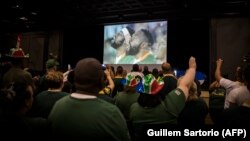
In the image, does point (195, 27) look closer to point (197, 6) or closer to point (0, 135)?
point (197, 6)

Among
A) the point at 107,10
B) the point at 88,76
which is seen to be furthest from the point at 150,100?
the point at 107,10

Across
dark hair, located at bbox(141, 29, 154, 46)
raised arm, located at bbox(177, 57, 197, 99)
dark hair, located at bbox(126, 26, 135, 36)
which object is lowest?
raised arm, located at bbox(177, 57, 197, 99)

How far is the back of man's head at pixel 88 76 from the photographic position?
4.96ft

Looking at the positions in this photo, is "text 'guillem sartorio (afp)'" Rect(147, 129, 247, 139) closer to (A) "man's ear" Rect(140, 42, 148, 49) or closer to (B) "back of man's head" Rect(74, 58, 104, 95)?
(B) "back of man's head" Rect(74, 58, 104, 95)

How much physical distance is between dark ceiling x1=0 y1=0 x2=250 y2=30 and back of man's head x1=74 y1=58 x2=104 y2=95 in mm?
7698

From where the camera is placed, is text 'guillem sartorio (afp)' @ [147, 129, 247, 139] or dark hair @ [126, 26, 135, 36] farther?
dark hair @ [126, 26, 135, 36]

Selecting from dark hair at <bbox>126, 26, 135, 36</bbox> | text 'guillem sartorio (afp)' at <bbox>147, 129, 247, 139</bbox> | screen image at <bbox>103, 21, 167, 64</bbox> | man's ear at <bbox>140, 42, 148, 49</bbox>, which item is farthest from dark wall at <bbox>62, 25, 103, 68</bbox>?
text 'guillem sartorio (afp)' at <bbox>147, 129, 247, 139</bbox>

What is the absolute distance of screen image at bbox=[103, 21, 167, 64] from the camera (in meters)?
10.0

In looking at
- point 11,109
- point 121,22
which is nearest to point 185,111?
point 11,109

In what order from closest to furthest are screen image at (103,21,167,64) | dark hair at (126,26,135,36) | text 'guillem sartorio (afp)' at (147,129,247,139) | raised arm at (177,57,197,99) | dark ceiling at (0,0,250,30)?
text 'guillem sartorio (afp)' at (147,129,247,139) < raised arm at (177,57,197,99) < dark ceiling at (0,0,250,30) < screen image at (103,21,167,64) < dark hair at (126,26,135,36)

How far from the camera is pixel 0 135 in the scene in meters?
1.45

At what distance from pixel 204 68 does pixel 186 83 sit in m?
8.71

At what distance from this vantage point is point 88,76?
59.5 inches

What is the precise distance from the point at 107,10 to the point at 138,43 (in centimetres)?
164
